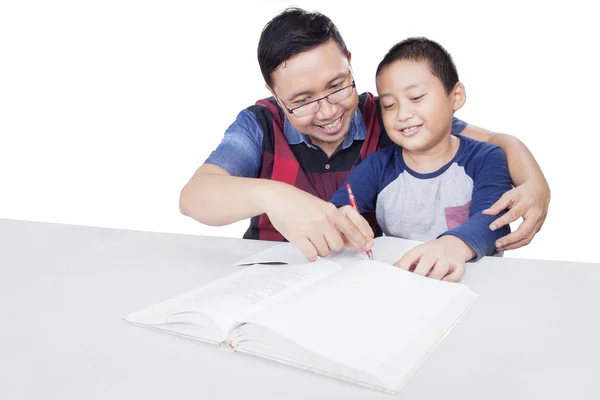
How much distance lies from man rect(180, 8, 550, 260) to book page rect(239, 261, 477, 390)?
18 centimetres

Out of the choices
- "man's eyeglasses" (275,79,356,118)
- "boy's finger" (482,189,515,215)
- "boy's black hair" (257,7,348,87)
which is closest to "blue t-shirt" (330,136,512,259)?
"boy's finger" (482,189,515,215)

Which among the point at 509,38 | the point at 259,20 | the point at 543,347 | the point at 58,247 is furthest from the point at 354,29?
the point at 543,347

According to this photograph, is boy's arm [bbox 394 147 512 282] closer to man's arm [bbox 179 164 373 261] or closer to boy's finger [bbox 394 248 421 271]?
boy's finger [bbox 394 248 421 271]

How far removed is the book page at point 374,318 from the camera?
0.60 metres

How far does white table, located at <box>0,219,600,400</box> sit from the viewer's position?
0.58 metres

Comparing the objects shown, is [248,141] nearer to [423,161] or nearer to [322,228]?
[423,161]

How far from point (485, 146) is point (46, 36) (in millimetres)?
2313

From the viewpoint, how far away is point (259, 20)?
9.51ft

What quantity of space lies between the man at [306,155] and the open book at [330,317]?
13 cm

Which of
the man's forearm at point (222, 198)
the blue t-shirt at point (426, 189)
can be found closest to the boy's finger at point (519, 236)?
the blue t-shirt at point (426, 189)

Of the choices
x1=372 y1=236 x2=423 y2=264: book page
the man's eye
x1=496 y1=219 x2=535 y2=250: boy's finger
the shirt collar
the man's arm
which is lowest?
x1=496 y1=219 x2=535 y2=250: boy's finger

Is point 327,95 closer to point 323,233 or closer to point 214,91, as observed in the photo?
point 323,233

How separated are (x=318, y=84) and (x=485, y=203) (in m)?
0.48

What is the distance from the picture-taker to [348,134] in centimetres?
159
